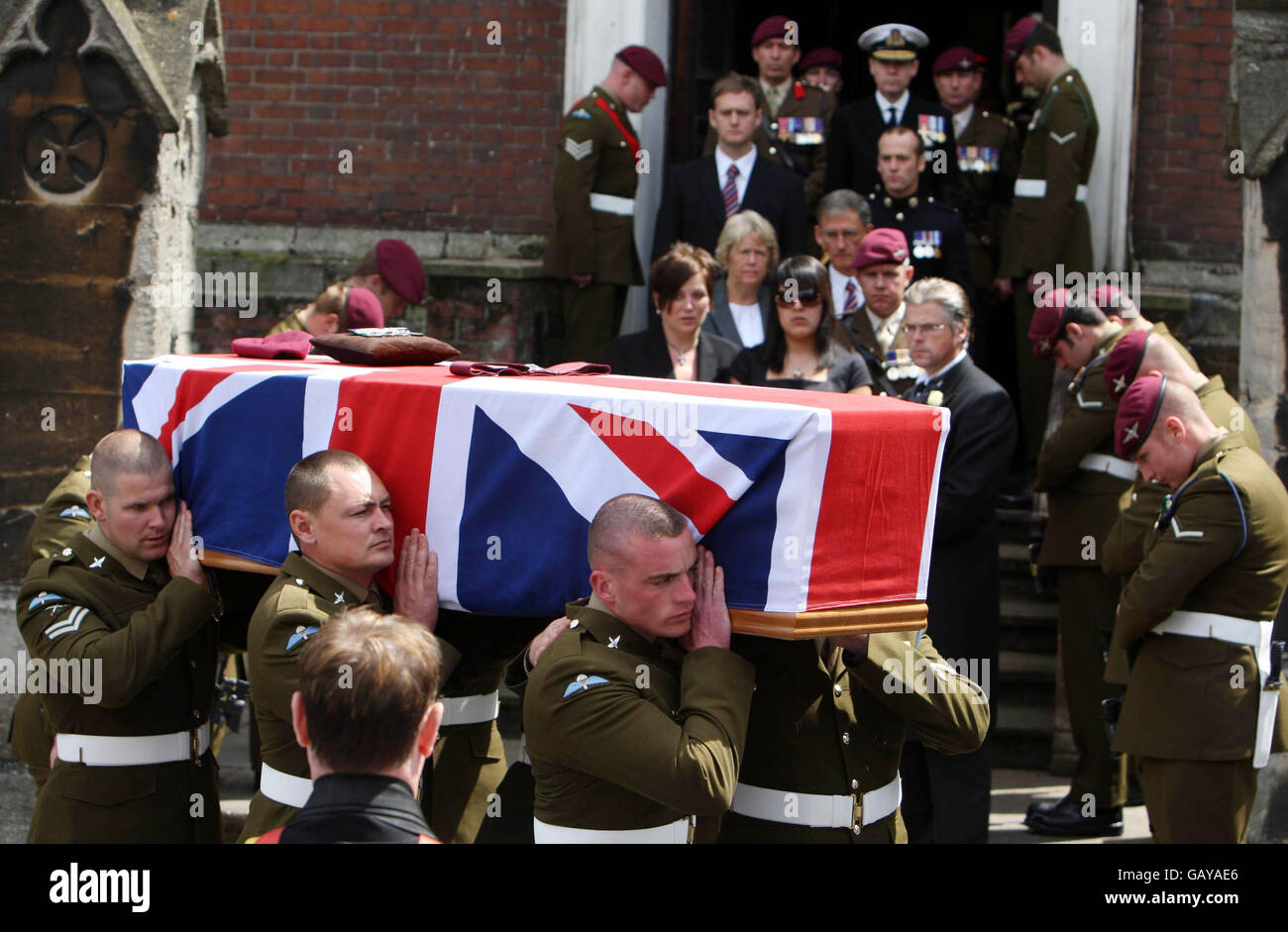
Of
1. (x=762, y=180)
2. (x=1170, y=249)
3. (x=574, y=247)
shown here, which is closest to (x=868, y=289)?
(x=762, y=180)

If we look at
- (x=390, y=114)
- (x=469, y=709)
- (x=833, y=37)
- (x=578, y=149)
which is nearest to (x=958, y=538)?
(x=469, y=709)

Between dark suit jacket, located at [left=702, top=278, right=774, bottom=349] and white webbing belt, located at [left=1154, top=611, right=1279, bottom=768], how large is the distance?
219 cm

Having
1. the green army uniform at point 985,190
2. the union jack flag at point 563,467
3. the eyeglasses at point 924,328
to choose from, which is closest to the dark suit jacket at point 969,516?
the eyeglasses at point 924,328

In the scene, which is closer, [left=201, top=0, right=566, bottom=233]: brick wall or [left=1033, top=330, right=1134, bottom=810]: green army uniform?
[left=1033, top=330, right=1134, bottom=810]: green army uniform

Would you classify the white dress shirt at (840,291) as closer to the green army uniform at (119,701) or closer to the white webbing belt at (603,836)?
the green army uniform at (119,701)

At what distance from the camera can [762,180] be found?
7.07 m

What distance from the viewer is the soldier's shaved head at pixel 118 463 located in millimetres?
3695

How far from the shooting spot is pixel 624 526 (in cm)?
308

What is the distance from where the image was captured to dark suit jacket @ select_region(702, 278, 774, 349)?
623 centimetres

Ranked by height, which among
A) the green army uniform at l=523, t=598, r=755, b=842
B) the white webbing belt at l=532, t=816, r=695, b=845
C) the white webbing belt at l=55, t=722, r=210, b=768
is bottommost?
the white webbing belt at l=55, t=722, r=210, b=768

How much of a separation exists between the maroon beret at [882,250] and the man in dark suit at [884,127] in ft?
4.66

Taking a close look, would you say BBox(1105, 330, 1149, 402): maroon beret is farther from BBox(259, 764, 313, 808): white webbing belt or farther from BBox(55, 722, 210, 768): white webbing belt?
BBox(55, 722, 210, 768): white webbing belt

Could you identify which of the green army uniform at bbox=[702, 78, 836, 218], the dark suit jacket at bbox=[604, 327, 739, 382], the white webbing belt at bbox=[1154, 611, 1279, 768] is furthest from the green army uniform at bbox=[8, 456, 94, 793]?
the green army uniform at bbox=[702, 78, 836, 218]

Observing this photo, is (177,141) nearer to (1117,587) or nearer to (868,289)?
(868,289)
